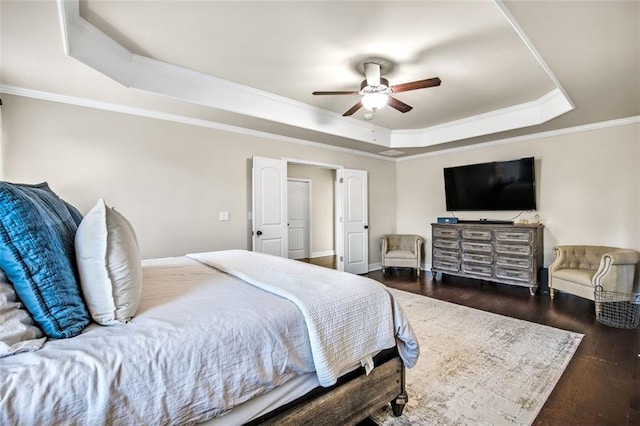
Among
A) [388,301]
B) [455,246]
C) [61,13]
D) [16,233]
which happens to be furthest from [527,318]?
[61,13]

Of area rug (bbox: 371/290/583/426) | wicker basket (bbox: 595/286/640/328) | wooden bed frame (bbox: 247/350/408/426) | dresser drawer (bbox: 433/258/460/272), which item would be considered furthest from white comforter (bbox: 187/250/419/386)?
dresser drawer (bbox: 433/258/460/272)

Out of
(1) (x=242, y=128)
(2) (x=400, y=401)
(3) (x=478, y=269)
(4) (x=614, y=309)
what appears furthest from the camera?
(3) (x=478, y=269)

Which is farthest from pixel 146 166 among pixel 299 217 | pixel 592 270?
pixel 592 270

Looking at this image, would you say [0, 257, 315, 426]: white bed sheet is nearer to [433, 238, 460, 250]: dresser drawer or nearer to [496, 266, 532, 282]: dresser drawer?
[496, 266, 532, 282]: dresser drawer

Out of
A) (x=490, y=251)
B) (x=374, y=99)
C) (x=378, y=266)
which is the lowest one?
(x=378, y=266)

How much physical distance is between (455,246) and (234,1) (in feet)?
15.3

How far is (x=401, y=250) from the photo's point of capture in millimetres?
5805

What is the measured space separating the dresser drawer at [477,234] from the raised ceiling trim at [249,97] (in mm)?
1524

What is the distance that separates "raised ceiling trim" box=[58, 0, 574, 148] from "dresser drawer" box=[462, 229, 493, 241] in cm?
152

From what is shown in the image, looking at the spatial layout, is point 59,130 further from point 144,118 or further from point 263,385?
point 263,385

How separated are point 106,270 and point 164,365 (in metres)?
0.46

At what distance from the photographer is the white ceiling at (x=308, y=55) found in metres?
2.09

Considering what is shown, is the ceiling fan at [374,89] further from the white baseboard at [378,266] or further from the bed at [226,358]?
the white baseboard at [378,266]

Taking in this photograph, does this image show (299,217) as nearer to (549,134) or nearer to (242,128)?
(242,128)
